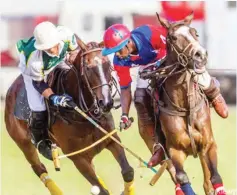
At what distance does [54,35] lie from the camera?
9141mm

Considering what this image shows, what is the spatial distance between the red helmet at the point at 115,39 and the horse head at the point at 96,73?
0.18m

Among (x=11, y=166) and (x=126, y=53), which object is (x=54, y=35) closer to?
(x=126, y=53)

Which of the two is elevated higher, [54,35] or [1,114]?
[54,35]

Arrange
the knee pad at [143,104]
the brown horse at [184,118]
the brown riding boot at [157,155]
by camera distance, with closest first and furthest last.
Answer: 1. the brown horse at [184,118]
2. the brown riding boot at [157,155]
3. the knee pad at [143,104]

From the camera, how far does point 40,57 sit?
30.7ft

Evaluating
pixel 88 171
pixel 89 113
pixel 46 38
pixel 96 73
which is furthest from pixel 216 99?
pixel 46 38

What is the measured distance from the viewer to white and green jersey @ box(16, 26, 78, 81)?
9320 millimetres

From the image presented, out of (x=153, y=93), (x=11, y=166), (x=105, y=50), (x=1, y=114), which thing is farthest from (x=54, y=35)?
(x=1, y=114)

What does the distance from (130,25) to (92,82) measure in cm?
1524

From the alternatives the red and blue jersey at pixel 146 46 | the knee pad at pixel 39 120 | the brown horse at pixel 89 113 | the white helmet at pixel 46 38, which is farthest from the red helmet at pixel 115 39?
the knee pad at pixel 39 120

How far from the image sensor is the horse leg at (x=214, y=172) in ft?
27.5

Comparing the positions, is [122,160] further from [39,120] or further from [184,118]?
[184,118]

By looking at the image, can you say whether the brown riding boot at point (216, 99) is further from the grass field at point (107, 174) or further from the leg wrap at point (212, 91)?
the grass field at point (107, 174)

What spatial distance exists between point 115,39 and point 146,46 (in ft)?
1.07
